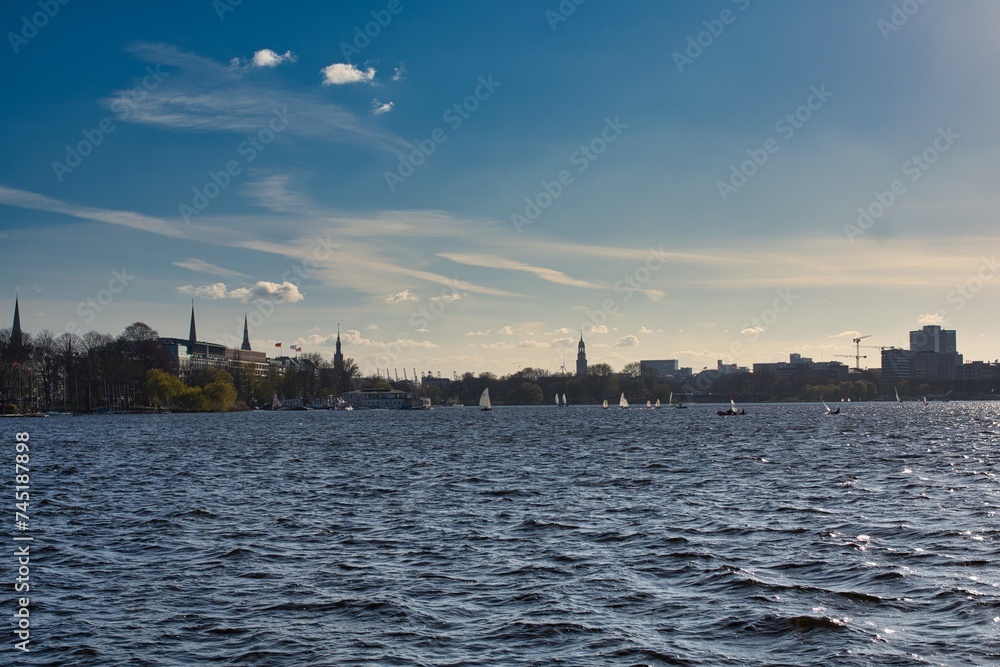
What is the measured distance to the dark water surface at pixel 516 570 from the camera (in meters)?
16.4

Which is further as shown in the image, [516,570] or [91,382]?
[91,382]

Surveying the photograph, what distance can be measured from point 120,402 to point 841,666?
203 m

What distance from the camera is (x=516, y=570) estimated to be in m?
22.6

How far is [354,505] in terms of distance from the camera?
Answer: 35.5 metres

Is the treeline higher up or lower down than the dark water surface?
higher up

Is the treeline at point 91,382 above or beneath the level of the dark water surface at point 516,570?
above

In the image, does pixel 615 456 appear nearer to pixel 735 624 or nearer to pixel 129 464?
pixel 129 464

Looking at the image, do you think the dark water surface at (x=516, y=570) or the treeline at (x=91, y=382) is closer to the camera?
the dark water surface at (x=516, y=570)

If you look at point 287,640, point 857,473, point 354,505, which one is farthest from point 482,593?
point 857,473

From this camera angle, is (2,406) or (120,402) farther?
(120,402)

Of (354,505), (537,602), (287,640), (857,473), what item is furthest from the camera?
(857,473)

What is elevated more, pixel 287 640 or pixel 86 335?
pixel 86 335

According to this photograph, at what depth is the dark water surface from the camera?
16359 mm

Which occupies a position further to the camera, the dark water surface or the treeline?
the treeline
